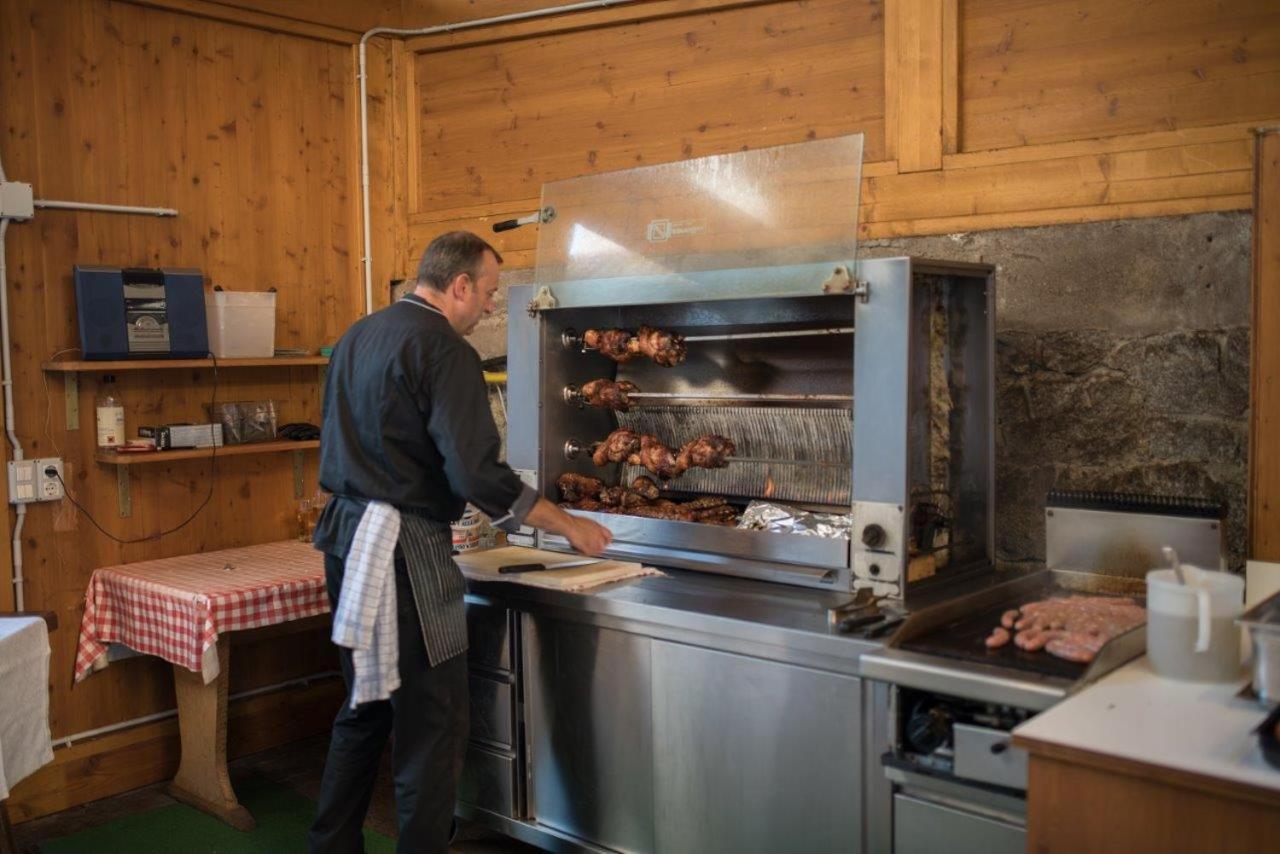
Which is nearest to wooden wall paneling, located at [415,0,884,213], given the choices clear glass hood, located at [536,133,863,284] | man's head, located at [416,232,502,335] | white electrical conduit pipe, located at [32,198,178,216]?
clear glass hood, located at [536,133,863,284]

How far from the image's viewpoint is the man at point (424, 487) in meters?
2.81

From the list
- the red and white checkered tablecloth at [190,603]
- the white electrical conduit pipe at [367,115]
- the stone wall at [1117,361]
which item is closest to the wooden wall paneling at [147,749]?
the red and white checkered tablecloth at [190,603]

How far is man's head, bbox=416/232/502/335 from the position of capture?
303 cm

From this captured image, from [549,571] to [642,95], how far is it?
1839mm

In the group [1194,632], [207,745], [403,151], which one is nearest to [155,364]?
[207,745]

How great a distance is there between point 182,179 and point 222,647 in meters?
1.74

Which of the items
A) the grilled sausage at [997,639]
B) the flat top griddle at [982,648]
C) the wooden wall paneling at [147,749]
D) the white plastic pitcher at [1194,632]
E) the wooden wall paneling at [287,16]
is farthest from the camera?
the wooden wall paneling at [287,16]

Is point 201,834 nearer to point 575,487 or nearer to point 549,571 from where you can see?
point 549,571

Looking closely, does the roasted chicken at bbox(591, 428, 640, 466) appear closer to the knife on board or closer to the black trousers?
the knife on board

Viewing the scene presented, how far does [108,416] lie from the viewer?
12.9 feet

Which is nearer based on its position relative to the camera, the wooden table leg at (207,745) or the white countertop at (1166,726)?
the white countertop at (1166,726)

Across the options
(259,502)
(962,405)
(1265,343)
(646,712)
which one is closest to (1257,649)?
(1265,343)

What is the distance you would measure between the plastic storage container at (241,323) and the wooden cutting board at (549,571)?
4.44 ft

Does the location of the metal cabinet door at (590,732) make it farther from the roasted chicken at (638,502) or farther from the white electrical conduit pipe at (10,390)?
the white electrical conduit pipe at (10,390)
